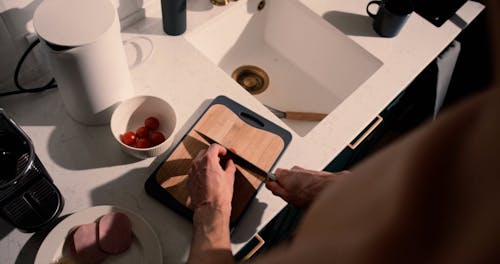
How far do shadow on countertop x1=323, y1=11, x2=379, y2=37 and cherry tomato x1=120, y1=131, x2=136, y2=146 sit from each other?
0.61 m

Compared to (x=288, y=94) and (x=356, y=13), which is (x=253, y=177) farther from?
(x=356, y=13)

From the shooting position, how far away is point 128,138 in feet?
2.78

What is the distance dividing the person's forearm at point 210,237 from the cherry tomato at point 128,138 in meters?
0.20

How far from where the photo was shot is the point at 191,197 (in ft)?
2.61

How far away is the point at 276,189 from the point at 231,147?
0.15 metres

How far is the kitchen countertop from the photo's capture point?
0.81 metres

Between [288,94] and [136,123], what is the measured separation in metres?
0.52

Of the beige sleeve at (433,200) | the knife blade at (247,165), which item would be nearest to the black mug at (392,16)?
the knife blade at (247,165)

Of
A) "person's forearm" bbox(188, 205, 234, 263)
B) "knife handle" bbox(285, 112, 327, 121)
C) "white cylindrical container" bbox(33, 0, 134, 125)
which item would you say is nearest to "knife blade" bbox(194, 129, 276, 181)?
"person's forearm" bbox(188, 205, 234, 263)

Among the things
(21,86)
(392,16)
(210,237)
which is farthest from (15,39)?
(392,16)

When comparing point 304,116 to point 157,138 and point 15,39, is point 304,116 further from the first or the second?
point 15,39

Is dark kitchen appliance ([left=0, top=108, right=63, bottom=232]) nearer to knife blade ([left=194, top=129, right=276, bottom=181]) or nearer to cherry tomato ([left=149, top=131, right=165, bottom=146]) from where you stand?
cherry tomato ([left=149, top=131, right=165, bottom=146])

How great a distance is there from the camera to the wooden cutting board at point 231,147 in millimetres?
826

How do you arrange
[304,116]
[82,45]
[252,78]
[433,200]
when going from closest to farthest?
[433,200] → [82,45] → [304,116] → [252,78]
